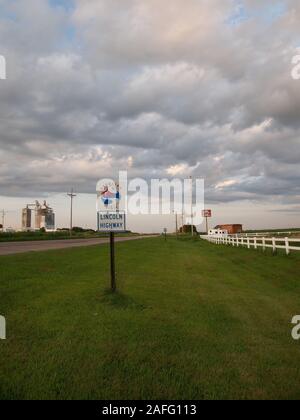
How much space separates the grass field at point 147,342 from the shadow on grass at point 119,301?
0.07 ft

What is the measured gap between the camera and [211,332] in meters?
6.83

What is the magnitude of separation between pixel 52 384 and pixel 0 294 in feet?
18.7

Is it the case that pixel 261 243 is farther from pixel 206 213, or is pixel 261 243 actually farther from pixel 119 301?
pixel 206 213

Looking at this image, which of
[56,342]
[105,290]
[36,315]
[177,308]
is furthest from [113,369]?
[105,290]

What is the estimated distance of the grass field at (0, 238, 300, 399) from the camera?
463cm

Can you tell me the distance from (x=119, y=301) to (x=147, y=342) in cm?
294

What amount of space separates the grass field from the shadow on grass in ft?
0.07

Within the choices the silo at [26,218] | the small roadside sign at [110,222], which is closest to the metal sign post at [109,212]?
the small roadside sign at [110,222]

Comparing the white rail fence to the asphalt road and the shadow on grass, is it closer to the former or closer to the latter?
the shadow on grass

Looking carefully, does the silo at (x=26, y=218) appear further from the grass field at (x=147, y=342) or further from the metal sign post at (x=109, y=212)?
the metal sign post at (x=109, y=212)

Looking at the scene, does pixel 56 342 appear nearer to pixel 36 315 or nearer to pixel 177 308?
pixel 36 315

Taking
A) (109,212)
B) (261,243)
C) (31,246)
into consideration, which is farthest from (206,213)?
(109,212)
